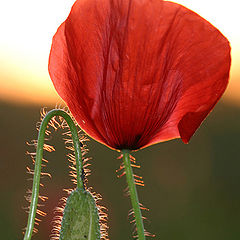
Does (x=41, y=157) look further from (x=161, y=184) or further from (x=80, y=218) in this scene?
(x=161, y=184)

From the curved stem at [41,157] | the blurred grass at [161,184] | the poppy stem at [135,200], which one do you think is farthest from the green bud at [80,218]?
the blurred grass at [161,184]

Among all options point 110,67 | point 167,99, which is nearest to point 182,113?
point 167,99

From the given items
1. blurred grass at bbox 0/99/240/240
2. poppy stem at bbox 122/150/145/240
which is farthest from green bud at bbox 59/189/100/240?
blurred grass at bbox 0/99/240/240

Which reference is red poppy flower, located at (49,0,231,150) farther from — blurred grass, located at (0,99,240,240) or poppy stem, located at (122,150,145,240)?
blurred grass, located at (0,99,240,240)

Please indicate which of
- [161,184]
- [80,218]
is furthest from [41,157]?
[161,184]

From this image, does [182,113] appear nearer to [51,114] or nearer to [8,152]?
[51,114]
